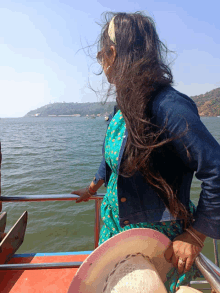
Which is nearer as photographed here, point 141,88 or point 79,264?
point 141,88

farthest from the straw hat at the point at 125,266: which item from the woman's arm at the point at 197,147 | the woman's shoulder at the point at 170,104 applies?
the woman's shoulder at the point at 170,104

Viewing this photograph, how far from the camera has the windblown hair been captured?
2.85 feet

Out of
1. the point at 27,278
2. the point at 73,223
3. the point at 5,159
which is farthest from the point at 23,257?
the point at 5,159

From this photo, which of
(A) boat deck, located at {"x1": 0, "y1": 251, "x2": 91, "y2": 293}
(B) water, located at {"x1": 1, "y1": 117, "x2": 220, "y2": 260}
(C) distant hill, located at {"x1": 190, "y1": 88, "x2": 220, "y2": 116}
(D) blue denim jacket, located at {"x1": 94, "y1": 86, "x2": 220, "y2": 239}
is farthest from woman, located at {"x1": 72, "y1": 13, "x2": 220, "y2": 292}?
(C) distant hill, located at {"x1": 190, "y1": 88, "x2": 220, "y2": 116}

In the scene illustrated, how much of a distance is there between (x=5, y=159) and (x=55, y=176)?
4950mm

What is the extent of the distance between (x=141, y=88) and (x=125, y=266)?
2.37ft

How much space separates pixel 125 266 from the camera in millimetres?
896

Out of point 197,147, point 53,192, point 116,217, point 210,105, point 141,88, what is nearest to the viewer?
point 197,147

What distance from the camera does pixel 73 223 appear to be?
6.48 meters

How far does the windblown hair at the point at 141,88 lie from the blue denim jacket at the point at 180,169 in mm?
35

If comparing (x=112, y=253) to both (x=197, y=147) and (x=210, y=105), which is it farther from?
(x=210, y=105)

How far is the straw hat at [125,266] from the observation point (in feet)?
2.78

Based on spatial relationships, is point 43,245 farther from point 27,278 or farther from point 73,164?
point 73,164

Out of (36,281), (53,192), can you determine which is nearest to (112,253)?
(36,281)
